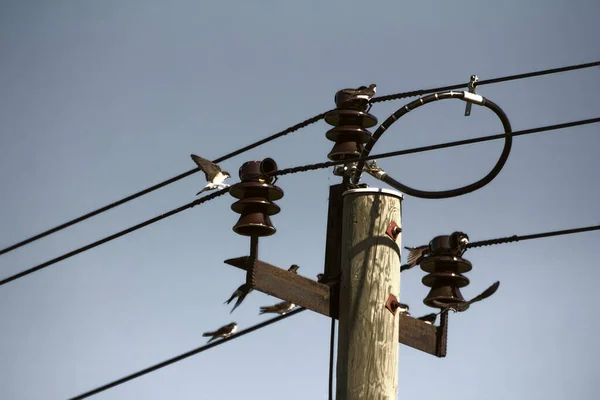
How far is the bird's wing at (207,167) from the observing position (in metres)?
8.59

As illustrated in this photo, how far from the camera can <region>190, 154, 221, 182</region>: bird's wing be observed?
8.59m

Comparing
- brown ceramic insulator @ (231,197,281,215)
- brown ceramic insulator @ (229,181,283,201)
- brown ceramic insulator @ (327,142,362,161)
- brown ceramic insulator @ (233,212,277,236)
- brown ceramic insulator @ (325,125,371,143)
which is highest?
brown ceramic insulator @ (325,125,371,143)

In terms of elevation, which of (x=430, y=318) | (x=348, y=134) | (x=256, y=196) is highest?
(x=348, y=134)

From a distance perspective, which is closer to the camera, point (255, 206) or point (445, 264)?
point (255, 206)

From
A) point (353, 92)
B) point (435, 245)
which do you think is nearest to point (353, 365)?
point (435, 245)

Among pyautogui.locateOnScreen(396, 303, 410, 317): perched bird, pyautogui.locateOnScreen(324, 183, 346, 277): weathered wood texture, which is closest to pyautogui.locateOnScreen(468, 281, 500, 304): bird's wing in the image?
pyautogui.locateOnScreen(396, 303, 410, 317): perched bird

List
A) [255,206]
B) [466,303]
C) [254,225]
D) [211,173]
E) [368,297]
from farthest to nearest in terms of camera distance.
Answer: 1. [211,173]
2. [466,303]
3. [255,206]
4. [254,225]
5. [368,297]

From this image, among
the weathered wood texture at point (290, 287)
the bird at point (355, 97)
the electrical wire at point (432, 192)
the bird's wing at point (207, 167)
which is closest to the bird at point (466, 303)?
the electrical wire at point (432, 192)

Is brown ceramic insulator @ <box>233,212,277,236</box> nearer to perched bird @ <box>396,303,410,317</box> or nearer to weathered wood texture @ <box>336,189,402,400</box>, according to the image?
weathered wood texture @ <box>336,189,402,400</box>

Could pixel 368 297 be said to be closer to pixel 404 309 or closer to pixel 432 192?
pixel 404 309

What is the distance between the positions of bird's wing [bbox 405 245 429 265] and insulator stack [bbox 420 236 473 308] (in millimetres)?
157

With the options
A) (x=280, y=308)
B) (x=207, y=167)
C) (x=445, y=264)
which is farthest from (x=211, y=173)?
(x=445, y=264)

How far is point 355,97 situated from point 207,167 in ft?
5.11

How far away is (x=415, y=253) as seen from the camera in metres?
8.02
